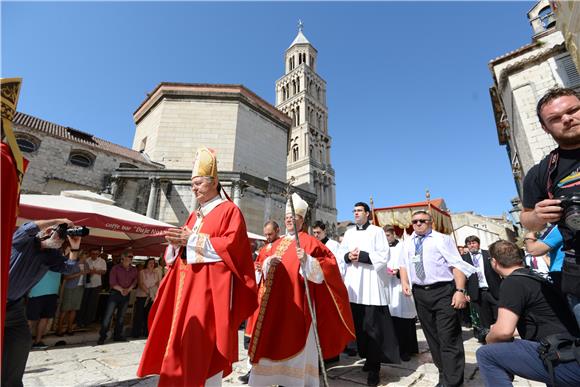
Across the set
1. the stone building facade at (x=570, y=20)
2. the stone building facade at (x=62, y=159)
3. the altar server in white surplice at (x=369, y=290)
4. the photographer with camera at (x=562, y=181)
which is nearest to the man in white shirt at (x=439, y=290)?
the altar server in white surplice at (x=369, y=290)

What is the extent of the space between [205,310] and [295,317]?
4.04ft

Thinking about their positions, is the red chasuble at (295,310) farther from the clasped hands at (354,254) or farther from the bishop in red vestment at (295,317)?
the clasped hands at (354,254)

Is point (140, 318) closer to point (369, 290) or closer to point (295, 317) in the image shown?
point (295, 317)

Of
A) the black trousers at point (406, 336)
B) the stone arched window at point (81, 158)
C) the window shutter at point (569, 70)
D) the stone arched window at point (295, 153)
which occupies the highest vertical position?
the stone arched window at point (295, 153)

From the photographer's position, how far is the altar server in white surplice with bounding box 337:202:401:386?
155 inches

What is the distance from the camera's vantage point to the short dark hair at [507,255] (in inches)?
97.8

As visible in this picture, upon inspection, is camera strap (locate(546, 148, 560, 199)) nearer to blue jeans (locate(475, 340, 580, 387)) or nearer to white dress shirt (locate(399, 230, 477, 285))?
blue jeans (locate(475, 340, 580, 387))

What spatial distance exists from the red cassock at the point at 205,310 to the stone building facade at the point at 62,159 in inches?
625

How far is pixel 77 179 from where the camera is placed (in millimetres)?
15594

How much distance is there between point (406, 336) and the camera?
17.3ft

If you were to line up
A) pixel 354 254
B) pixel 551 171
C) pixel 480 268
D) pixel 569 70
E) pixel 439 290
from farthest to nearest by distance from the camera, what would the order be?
pixel 569 70, pixel 480 268, pixel 354 254, pixel 439 290, pixel 551 171

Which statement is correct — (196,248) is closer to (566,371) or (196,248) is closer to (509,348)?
(509,348)

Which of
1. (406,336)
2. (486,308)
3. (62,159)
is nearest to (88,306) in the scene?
(406,336)

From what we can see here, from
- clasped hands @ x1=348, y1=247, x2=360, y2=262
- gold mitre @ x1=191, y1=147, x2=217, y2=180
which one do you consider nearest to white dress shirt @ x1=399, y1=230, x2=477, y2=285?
clasped hands @ x1=348, y1=247, x2=360, y2=262
